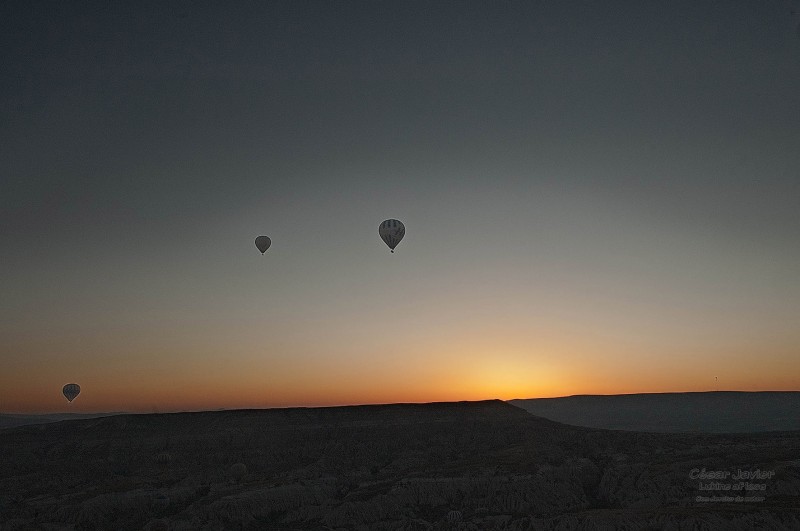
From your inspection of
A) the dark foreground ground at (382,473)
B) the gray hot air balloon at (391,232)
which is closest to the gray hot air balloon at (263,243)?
the gray hot air balloon at (391,232)

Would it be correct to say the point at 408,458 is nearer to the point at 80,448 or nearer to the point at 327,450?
the point at 327,450

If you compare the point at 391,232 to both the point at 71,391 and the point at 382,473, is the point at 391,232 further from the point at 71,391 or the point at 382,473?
the point at 71,391

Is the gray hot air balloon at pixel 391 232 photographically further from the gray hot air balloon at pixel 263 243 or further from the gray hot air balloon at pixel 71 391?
the gray hot air balloon at pixel 71 391

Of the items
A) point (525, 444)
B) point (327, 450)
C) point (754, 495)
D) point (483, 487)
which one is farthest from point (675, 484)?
point (327, 450)

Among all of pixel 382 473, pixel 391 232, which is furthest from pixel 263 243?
pixel 382 473

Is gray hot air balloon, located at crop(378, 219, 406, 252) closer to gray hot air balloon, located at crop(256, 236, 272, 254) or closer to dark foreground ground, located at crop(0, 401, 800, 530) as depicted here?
gray hot air balloon, located at crop(256, 236, 272, 254)

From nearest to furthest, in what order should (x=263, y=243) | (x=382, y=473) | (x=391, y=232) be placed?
(x=391, y=232)
(x=263, y=243)
(x=382, y=473)
